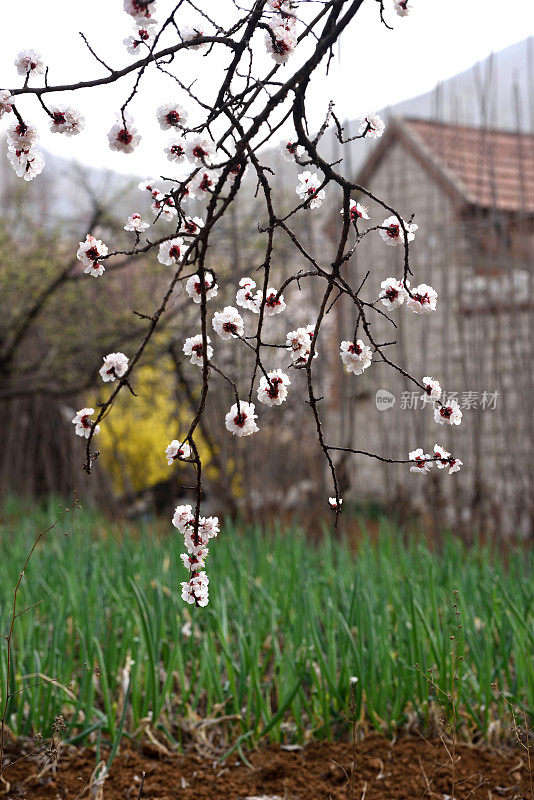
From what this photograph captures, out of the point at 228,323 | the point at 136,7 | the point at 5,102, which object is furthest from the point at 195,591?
the point at 136,7

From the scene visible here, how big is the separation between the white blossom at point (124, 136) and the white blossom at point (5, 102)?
0.18 metres

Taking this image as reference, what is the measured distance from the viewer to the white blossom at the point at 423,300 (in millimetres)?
1267

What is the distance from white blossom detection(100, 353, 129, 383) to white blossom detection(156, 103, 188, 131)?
1.23 ft

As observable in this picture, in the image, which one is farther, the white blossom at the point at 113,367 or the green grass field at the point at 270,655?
the green grass field at the point at 270,655

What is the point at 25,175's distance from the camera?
→ 1.15 metres

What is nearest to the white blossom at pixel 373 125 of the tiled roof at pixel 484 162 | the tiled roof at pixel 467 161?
the tiled roof at pixel 467 161

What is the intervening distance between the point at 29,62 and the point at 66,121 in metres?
0.09

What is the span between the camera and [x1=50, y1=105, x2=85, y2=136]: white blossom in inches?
45.1

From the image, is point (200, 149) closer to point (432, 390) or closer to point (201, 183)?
point (201, 183)

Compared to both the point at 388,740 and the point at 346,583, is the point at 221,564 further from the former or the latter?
the point at 388,740

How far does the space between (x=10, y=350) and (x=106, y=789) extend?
12.0 ft

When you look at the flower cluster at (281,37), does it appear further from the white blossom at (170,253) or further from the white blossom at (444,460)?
the white blossom at (444,460)

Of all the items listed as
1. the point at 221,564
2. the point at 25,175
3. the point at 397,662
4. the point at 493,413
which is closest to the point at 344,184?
the point at 25,175

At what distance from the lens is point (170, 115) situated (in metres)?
1.20
